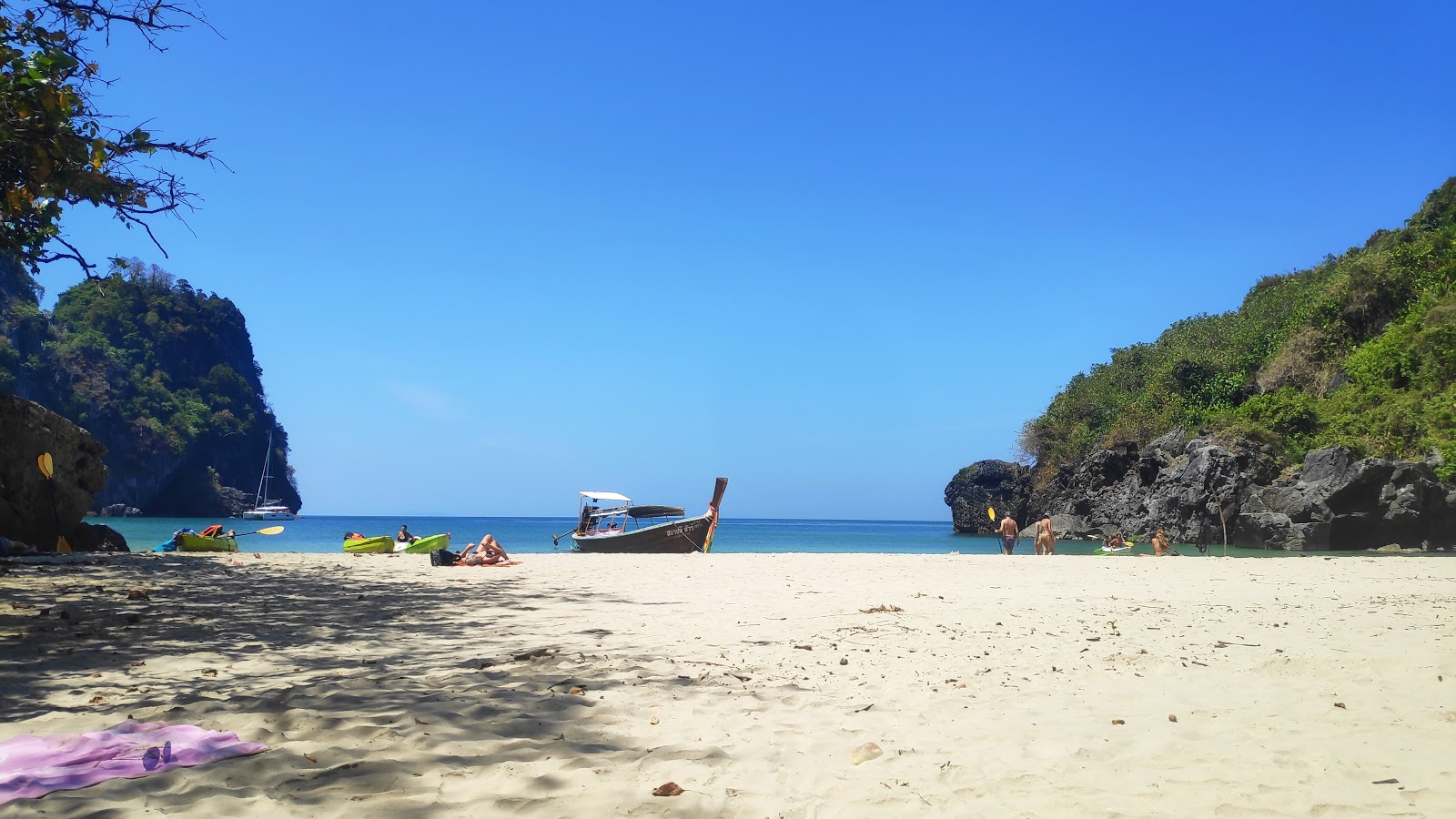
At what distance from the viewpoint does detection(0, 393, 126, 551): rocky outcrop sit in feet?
52.5

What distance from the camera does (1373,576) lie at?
1429cm

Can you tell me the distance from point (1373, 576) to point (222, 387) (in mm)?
112765

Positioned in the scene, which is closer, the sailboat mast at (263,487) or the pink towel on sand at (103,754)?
the pink towel on sand at (103,754)

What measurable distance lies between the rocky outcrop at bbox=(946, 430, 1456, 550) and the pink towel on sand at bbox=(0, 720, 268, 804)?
29.0 metres

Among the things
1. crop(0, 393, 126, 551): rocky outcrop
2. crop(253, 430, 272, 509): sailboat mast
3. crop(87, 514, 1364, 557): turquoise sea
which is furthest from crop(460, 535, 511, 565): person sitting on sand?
crop(253, 430, 272, 509): sailboat mast

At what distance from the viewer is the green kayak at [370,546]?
76.1ft

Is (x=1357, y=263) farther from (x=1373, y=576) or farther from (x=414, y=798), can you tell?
(x=414, y=798)

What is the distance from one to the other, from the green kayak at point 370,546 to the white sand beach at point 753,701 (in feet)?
42.7

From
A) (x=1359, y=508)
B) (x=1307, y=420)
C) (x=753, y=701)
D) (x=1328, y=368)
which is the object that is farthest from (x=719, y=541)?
(x=753, y=701)

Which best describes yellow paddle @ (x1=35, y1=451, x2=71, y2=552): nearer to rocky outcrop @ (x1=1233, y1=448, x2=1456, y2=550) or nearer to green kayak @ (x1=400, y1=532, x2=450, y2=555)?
green kayak @ (x1=400, y1=532, x2=450, y2=555)

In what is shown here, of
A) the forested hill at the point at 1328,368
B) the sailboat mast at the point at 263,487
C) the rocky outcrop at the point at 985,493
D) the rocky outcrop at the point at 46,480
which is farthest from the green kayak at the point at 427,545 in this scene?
the sailboat mast at the point at 263,487

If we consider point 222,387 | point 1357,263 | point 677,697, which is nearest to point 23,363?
point 222,387

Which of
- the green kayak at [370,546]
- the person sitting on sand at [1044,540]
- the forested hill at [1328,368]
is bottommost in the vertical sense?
the green kayak at [370,546]

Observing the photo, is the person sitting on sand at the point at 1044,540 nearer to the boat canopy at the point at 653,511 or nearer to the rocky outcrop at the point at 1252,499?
the rocky outcrop at the point at 1252,499
